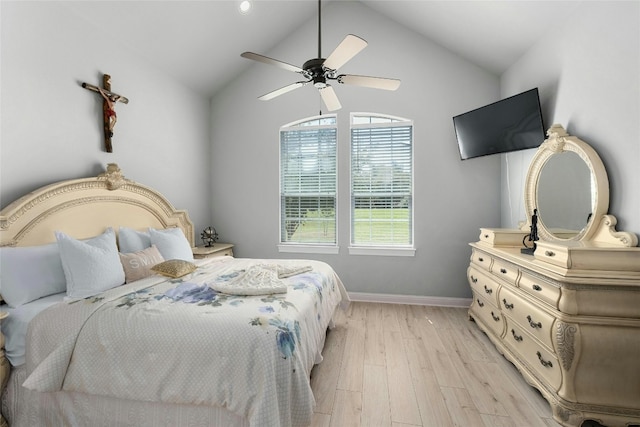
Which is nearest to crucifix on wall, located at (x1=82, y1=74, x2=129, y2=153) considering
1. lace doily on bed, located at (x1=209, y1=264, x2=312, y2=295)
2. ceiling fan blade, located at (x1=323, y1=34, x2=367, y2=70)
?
lace doily on bed, located at (x1=209, y1=264, x2=312, y2=295)

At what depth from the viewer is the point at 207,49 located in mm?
3684

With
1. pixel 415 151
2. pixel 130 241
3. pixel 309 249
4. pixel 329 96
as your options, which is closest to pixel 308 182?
pixel 309 249

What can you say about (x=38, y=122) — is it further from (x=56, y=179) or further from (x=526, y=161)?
(x=526, y=161)

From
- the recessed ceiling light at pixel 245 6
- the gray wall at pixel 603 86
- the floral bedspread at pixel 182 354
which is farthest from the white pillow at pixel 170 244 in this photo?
the gray wall at pixel 603 86

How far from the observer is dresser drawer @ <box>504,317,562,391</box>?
6.07 ft

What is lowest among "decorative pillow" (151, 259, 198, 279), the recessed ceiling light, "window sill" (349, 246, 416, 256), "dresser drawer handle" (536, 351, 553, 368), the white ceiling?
"dresser drawer handle" (536, 351, 553, 368)

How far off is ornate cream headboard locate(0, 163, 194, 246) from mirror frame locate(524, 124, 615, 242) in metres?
3.74

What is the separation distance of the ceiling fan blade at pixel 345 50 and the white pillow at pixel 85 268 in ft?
6.94

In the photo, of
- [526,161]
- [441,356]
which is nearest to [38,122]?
[441,356]

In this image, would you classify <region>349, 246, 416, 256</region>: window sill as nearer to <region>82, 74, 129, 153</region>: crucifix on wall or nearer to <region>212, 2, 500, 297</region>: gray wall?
<region>212, 2, 500, 297</region>: gray wall

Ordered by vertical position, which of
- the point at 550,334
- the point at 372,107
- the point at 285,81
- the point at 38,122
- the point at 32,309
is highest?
the point at 285,81

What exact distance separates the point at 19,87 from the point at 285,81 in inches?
112

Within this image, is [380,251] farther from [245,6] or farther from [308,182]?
[245,6]

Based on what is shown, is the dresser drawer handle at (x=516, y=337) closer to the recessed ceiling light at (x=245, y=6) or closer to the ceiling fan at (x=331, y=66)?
the ceiling fan at (x=331, y=66)
